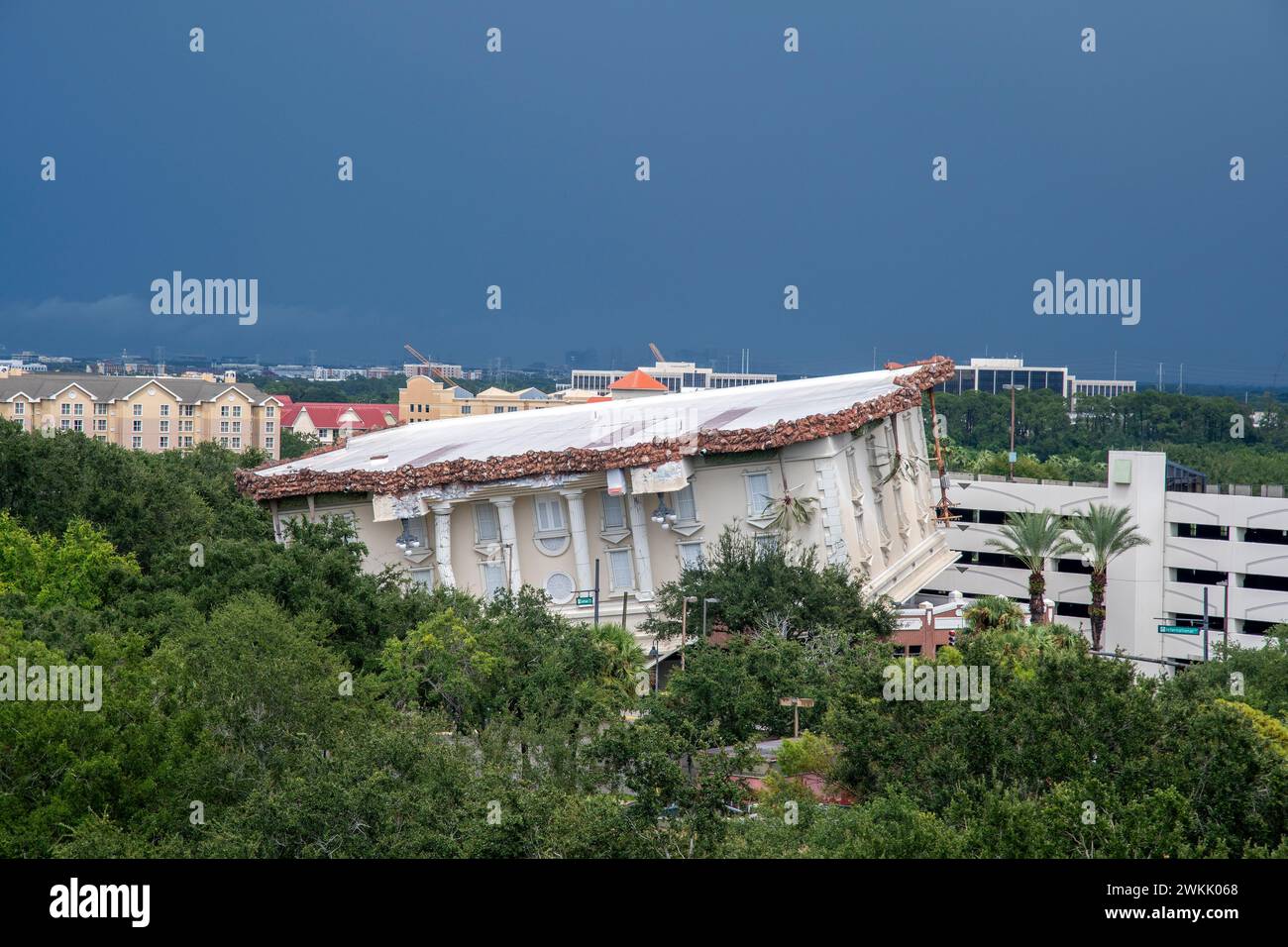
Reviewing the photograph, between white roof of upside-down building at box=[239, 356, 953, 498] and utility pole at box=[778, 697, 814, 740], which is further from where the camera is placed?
white roof of upside-down building at box=[239, 356, 953, 498]

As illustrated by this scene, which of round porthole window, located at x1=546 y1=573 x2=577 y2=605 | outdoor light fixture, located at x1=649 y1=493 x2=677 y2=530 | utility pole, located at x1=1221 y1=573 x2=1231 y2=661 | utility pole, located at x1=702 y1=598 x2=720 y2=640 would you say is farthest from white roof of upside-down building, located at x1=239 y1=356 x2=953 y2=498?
utility pole, located at x1=1221 y1=573 x2=1231 y2=661

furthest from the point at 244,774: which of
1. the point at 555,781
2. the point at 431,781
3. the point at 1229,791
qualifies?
the point at 1229,791

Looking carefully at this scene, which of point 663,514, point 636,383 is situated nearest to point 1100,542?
point 663,514

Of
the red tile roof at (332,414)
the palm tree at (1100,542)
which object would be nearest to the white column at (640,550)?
the palm tree at (1100,542)

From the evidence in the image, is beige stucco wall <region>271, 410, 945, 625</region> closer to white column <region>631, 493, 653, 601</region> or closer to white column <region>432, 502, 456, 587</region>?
white column <region>631, 493, 653, 601</region>

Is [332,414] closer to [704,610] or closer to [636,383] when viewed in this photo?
[636,383]
